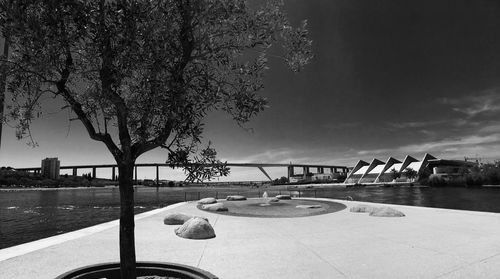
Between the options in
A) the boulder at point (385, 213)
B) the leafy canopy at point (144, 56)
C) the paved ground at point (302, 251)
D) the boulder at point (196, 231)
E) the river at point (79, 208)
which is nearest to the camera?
the leafy canopy at point (144, 56)

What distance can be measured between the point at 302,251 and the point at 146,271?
573 cm

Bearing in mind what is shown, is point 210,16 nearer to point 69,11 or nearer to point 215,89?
point 215,89

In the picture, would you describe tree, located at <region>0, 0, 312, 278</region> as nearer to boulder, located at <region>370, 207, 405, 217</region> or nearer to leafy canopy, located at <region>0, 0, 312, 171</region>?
leafy canopy, located at <region>0, 0, 312, 171</region>

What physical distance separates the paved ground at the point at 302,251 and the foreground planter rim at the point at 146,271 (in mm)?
1490

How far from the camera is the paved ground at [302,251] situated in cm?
910

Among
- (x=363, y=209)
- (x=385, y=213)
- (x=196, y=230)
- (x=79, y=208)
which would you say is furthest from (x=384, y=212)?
(x=79, y=208)

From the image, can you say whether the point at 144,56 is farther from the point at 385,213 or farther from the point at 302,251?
the point at 385,213

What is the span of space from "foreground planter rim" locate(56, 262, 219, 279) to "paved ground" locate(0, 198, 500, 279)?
1.49 m

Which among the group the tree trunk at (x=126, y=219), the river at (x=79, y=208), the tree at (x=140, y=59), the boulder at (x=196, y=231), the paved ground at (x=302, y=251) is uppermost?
the tree at (x=140, y=59)

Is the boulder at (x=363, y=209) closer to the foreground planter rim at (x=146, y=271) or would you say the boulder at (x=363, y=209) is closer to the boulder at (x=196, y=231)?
the boulder at (x=196, y=231)

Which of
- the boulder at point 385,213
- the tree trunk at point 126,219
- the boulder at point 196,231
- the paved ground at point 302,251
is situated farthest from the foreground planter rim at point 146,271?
the boulder at point 385,213

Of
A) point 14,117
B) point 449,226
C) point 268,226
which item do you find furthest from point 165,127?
point 449,226

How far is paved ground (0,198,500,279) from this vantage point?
9097mm

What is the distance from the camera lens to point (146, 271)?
761 centimetres
